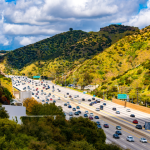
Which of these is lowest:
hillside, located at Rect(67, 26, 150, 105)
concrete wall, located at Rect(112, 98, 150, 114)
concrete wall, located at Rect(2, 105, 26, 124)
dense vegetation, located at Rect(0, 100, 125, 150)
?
concrete wall, located at Rect(112, 98, 150, 114)

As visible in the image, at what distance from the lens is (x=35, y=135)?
107 ft

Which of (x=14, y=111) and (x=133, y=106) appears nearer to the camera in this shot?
(x=14, y=111)

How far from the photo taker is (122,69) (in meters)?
152

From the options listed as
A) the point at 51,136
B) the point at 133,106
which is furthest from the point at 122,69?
the point at 51,136

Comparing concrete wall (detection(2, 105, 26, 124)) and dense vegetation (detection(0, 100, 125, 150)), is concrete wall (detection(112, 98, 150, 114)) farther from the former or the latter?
concrete wall (detection(2, 105, 26, 124))

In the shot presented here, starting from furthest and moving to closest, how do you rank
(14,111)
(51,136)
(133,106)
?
1. (133,106)
2. (14,111)
3. (51,136)

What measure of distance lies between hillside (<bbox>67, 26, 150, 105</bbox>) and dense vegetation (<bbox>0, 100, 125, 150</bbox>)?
6331cm

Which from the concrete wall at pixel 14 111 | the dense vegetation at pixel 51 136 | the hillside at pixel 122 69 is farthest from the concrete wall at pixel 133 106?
the concrete wall at pixel 14 111

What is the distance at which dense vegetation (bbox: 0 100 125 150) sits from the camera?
1090 inches

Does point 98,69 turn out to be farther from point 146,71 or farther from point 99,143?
point 99,143

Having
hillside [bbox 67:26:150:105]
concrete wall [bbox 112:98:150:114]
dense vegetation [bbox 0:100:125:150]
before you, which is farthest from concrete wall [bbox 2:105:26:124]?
hillside [bbox 67:26:150:105]

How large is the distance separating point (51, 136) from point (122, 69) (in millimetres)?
123538

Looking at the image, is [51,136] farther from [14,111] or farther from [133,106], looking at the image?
[133,106]

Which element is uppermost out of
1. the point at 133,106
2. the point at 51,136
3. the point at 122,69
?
the point at 122,69
